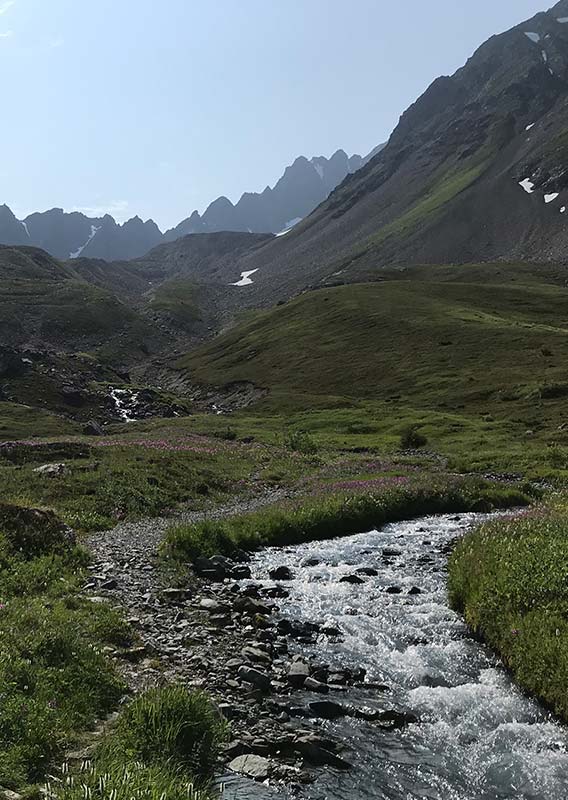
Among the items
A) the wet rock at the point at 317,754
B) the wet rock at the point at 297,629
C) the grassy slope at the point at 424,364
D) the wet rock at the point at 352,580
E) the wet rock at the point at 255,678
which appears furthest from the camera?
the grassy slope at the point at 424,364

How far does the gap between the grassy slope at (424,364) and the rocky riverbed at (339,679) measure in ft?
95.8

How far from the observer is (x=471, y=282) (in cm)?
17438

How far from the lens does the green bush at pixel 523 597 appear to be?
12.1 m

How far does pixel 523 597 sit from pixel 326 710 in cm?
635

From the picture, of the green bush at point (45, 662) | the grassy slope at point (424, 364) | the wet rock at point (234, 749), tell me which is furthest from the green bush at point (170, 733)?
the grassy slope at point (424, 364)

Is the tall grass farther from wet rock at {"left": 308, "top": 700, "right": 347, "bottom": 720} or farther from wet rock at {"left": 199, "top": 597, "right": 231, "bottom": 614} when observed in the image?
wet rock at {"left": 308, "top": 700, "right": 347, "bottom": 720}

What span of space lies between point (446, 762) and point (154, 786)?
5.42 metres

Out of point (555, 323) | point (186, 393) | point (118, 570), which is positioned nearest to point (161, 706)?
point (118, 570)

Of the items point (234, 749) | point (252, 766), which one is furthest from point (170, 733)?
point (252, 766)

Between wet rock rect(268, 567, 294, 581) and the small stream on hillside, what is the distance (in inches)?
8.8

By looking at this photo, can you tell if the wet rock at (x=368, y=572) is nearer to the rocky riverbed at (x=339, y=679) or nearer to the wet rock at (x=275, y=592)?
the rocky riverbed at (x=339, y=679)

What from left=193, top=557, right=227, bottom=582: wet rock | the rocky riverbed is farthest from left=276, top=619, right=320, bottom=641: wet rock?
left=193, top=557, right=227, bottom=582: wet rock

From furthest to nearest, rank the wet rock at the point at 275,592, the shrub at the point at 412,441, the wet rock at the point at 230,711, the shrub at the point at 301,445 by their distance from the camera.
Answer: the shrub at the point at 412,441, the shrub at the point at 301,445, the wet rock at the point at 275,592, the wet rock at the point at 230,711

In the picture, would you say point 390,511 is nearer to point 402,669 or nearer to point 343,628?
point 343,628
